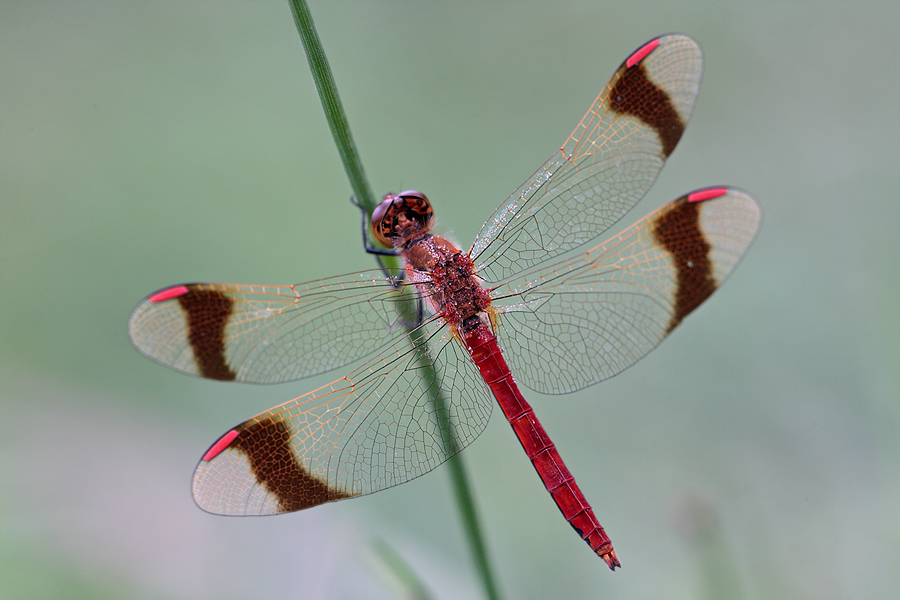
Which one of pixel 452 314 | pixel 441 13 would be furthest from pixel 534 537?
pixel 441 13

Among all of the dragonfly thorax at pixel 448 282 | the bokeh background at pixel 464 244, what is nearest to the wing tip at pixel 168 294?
the dragonfly thorax at pixel 448 282

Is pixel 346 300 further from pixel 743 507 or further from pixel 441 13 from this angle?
pixel 441 13

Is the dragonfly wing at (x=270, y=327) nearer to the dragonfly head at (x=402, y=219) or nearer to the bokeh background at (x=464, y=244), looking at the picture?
the dragonfly head at (x=402, y=219)

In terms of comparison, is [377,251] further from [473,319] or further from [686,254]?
[686,254]

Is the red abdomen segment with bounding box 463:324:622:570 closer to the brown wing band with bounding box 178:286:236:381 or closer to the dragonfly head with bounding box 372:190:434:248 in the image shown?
the dragonfly head with bounding box 372:190:434:248

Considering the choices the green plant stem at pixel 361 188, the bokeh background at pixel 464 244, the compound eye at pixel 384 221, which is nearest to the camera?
the green plant stem at pixel 361 188

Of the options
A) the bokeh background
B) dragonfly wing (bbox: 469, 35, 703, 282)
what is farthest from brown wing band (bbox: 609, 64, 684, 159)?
the bokeh background

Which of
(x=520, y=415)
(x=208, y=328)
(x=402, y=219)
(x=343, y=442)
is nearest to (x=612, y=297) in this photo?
(x=520, y=415)
